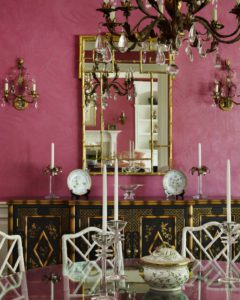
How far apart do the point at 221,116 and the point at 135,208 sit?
46.9 inches

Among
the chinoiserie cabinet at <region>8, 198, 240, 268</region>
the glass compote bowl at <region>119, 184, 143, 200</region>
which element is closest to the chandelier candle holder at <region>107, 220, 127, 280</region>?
the chinoiserie cabinet at <region>8, 198, 240, 268</region>

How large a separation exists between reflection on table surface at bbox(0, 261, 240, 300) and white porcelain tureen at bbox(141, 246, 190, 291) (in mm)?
32

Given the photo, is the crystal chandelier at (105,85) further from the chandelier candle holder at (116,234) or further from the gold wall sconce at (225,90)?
the chandelier candle holder at (116,234)

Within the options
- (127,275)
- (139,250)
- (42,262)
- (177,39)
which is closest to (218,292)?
(127,275)

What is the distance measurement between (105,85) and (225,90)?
3.40 ft

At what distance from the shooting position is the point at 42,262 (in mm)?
4203

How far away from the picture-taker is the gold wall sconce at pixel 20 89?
15.1 feet

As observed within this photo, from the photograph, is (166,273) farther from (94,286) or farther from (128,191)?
(128,191)

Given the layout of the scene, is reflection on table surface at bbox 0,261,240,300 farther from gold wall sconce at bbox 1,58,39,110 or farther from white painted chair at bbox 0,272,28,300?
gold wall sconce at bbox 1,58,39,110

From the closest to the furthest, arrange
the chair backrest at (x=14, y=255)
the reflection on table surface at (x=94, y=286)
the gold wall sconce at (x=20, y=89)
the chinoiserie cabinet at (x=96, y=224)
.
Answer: the reflection on table surface at (x=94, y=286) < the chair backrest at (x=14, y=255) < the chinoiserie cabinet at (x=96, y=224) < the gold wall sconce at (x=20, y=89)

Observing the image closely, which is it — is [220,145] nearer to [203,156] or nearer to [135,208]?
[203,156]

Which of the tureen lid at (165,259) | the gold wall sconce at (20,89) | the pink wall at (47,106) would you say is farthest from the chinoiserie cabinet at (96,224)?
the tureen lid at (165,259)

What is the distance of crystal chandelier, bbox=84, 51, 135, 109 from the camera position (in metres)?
4.61

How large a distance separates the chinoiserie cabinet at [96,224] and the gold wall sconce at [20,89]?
2.96 ft
